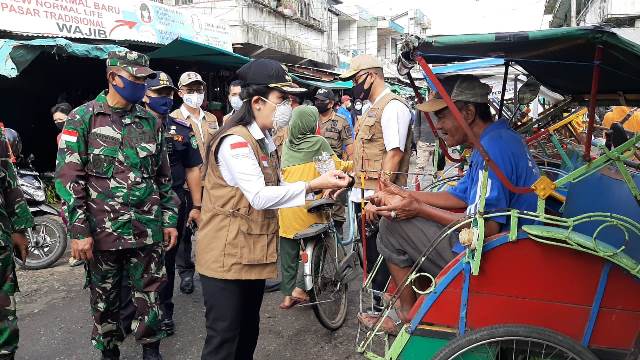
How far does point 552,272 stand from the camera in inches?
82.0

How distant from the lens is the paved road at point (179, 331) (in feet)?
11.9

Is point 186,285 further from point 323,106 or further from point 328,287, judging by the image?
point 323,106

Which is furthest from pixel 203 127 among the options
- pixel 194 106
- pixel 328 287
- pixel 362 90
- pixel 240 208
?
pixel 240 208

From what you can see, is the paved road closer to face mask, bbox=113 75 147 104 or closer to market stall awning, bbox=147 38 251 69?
face mask, bbox=113 75 147 104

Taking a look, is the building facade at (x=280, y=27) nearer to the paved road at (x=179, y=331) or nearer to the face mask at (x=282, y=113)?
the paved road at (x=179, y=331)

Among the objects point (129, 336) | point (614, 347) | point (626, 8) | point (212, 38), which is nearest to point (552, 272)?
point (614, 347)

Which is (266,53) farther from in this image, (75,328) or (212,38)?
(75,328)

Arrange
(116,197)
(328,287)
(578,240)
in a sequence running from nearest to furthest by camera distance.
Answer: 1. (578,240)
2. (116,197)
3. (328,287)

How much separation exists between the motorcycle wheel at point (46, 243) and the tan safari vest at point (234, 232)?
4.11m

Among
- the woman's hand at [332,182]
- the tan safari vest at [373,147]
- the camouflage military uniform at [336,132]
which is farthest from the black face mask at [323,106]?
the woman's hand at [332,182]

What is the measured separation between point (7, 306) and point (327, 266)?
7.56 ft

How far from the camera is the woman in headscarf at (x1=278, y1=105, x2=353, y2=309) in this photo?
164 inches

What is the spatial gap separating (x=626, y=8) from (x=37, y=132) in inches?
703

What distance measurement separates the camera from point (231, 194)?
2.44 meters
